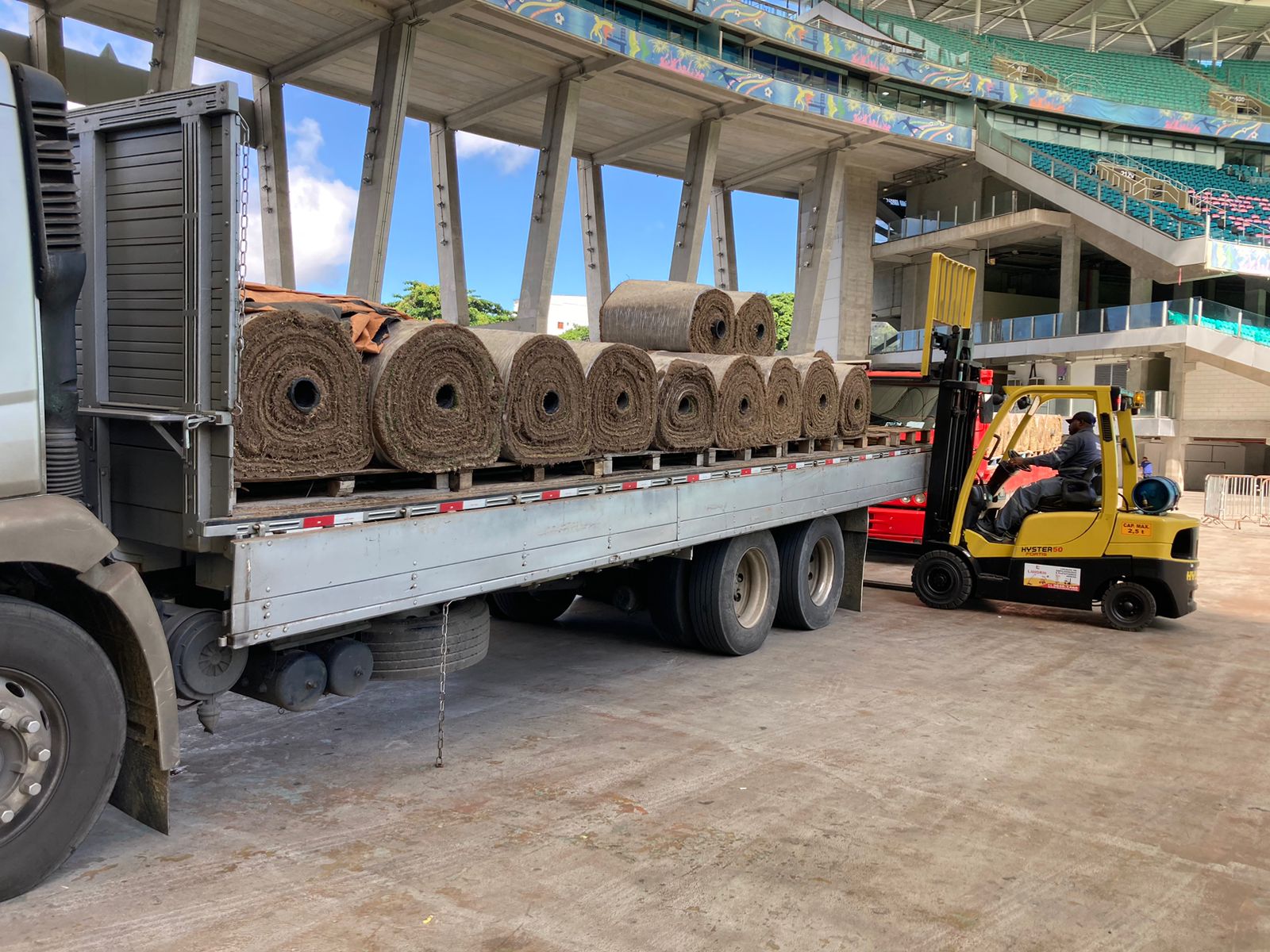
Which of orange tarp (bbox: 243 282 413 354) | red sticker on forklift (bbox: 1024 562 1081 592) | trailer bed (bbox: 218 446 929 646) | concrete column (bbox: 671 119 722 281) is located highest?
concrete column (bbox: 671 119 722 281)

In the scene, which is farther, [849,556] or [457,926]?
[849,556]

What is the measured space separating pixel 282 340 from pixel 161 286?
47 cm

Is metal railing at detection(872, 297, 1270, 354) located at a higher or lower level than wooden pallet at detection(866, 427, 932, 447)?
higher

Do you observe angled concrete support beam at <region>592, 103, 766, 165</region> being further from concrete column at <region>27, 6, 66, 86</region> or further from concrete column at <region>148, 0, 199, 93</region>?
concrete column at <region>27, 6, 66, 86</region>

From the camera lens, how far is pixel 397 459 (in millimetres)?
4457

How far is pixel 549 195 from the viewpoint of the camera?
25234 mm

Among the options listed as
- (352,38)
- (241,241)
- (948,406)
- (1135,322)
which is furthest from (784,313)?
(241,241)

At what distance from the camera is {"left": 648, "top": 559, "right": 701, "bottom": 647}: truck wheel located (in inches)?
289

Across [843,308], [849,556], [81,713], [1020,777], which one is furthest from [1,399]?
[843,308]

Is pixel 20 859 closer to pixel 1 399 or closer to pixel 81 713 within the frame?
pixel 81 713

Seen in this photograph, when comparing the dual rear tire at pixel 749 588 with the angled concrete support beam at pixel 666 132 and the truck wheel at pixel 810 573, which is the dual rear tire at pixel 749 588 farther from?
the angled concrete support beam at pixel 666 132

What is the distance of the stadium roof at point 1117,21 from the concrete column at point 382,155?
27072mm

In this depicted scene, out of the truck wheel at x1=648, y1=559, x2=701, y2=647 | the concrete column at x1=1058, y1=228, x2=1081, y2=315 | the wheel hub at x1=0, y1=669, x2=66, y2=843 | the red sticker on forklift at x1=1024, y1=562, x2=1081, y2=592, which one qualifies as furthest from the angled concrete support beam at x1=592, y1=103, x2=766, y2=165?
the wheel hub at x1=0, y1=669, x2=66, y2=843

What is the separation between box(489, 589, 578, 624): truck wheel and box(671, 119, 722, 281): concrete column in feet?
70.9
